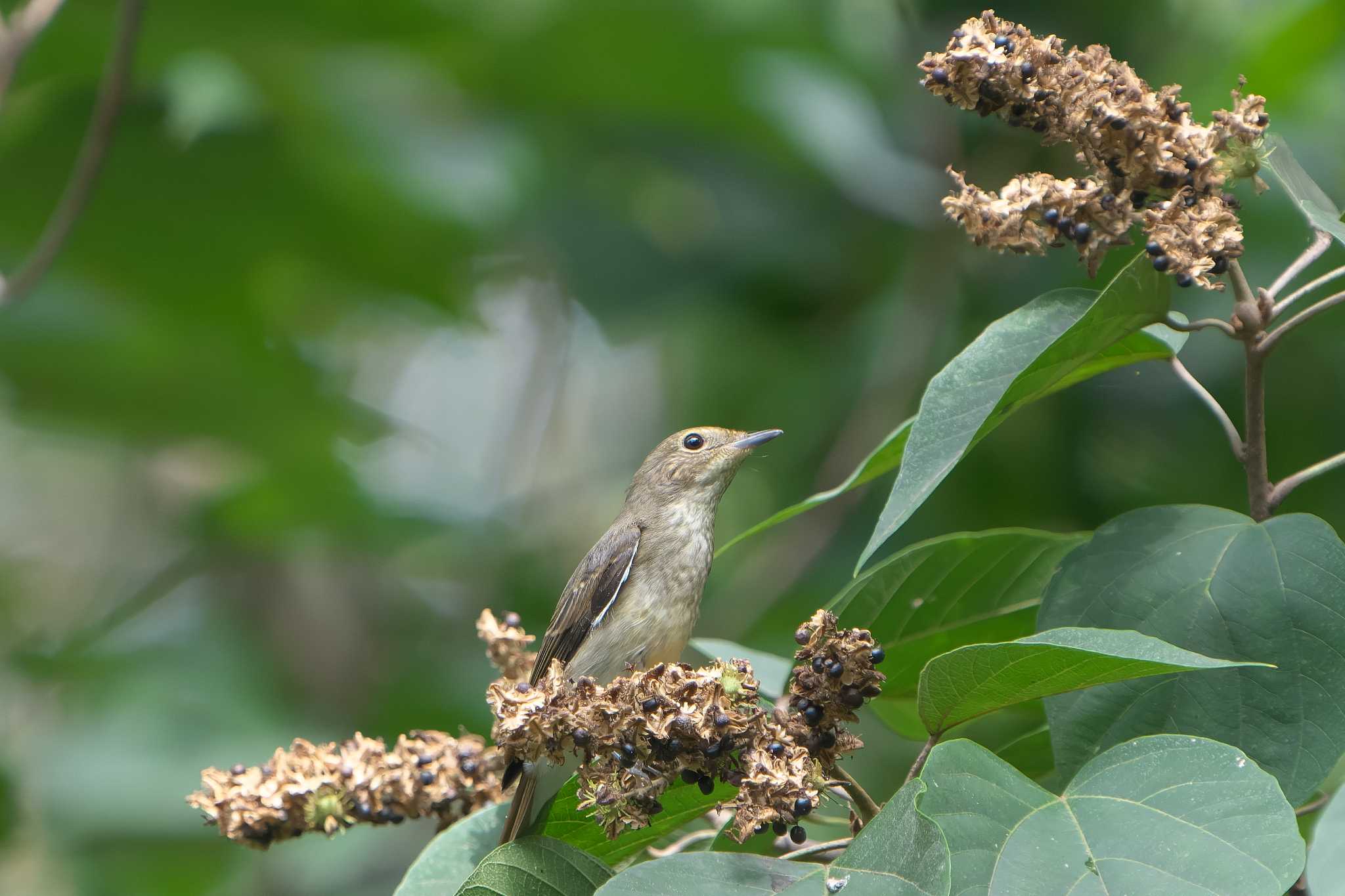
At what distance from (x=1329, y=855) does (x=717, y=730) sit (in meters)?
1.00

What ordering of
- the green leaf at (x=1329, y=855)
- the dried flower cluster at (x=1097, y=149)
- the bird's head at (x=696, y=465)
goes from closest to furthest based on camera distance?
the green leaf at (x=1329, y=855), the dried flower cluster at (x=1097, y=149), the bird's head at (x=696, y=465)

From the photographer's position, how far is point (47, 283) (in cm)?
721

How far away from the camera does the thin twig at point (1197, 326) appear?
2.40 meters

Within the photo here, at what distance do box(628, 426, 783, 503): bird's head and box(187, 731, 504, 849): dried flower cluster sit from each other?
1680 mm

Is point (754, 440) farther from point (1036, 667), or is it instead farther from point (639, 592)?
point (1036, 667)

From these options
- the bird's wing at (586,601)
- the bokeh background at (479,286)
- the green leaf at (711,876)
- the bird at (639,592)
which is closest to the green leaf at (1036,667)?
the green leaf at (711,876)

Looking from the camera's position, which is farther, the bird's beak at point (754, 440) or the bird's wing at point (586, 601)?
the bird's beak at point (754, 440)

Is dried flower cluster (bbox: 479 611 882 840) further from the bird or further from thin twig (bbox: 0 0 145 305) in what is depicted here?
thin twig (bbox: 0 0 145 305)

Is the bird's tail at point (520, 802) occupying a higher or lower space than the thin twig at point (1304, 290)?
higher

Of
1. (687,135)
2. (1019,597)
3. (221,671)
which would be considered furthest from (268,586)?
(1019,597)

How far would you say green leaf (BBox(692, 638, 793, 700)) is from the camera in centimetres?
318

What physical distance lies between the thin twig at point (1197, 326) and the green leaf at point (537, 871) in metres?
1.45

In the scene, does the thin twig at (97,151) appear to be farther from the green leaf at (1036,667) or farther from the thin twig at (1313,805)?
the thin twig at (1313,805)

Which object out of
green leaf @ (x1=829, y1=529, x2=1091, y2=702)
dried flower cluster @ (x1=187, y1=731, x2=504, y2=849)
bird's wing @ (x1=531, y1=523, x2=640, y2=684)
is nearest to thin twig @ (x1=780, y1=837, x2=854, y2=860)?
green leaf @ (x1=829, y1=529, x2=1091, y2=702)
